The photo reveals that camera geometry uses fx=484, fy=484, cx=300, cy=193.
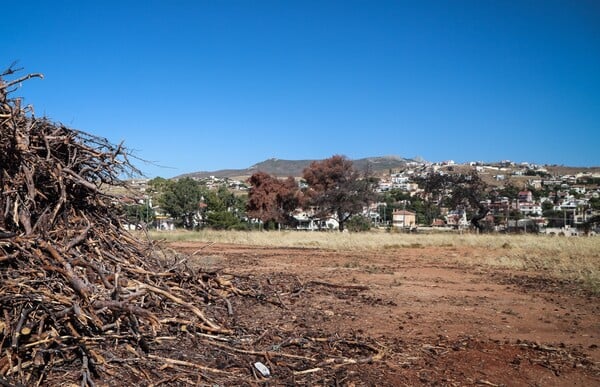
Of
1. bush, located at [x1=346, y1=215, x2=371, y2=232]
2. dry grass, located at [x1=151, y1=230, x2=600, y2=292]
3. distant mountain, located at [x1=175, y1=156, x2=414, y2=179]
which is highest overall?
distant mountain, located at [x1=175, y1=156, x2=414, y2=179]

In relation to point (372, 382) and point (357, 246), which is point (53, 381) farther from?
point (357, 246)

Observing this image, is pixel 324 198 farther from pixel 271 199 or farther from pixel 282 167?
pixel 282 167

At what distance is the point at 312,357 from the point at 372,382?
0.68m

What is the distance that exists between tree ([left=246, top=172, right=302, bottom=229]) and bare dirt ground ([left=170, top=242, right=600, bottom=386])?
26.0 metres

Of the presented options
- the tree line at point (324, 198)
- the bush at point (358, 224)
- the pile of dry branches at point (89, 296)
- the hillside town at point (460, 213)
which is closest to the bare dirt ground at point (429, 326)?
the pile of dry branches at point (89, 296)

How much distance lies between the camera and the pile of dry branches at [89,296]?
142 inches

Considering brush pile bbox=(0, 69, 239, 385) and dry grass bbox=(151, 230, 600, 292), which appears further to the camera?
dry grass bbox=(151, 230, 600, 292)

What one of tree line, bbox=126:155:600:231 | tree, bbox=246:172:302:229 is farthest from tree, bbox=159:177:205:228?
tree, bbox=246:172:302:229

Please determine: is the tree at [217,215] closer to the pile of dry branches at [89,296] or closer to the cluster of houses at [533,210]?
the cluster of houses at [533,210]

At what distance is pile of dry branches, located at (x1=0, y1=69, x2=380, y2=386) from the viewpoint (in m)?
3.60

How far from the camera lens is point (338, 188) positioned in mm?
34438

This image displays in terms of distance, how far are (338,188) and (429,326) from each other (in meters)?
28.4

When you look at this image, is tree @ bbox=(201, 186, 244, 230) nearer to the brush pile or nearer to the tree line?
the tree line

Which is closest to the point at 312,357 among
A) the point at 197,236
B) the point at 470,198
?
the point at 197,236
